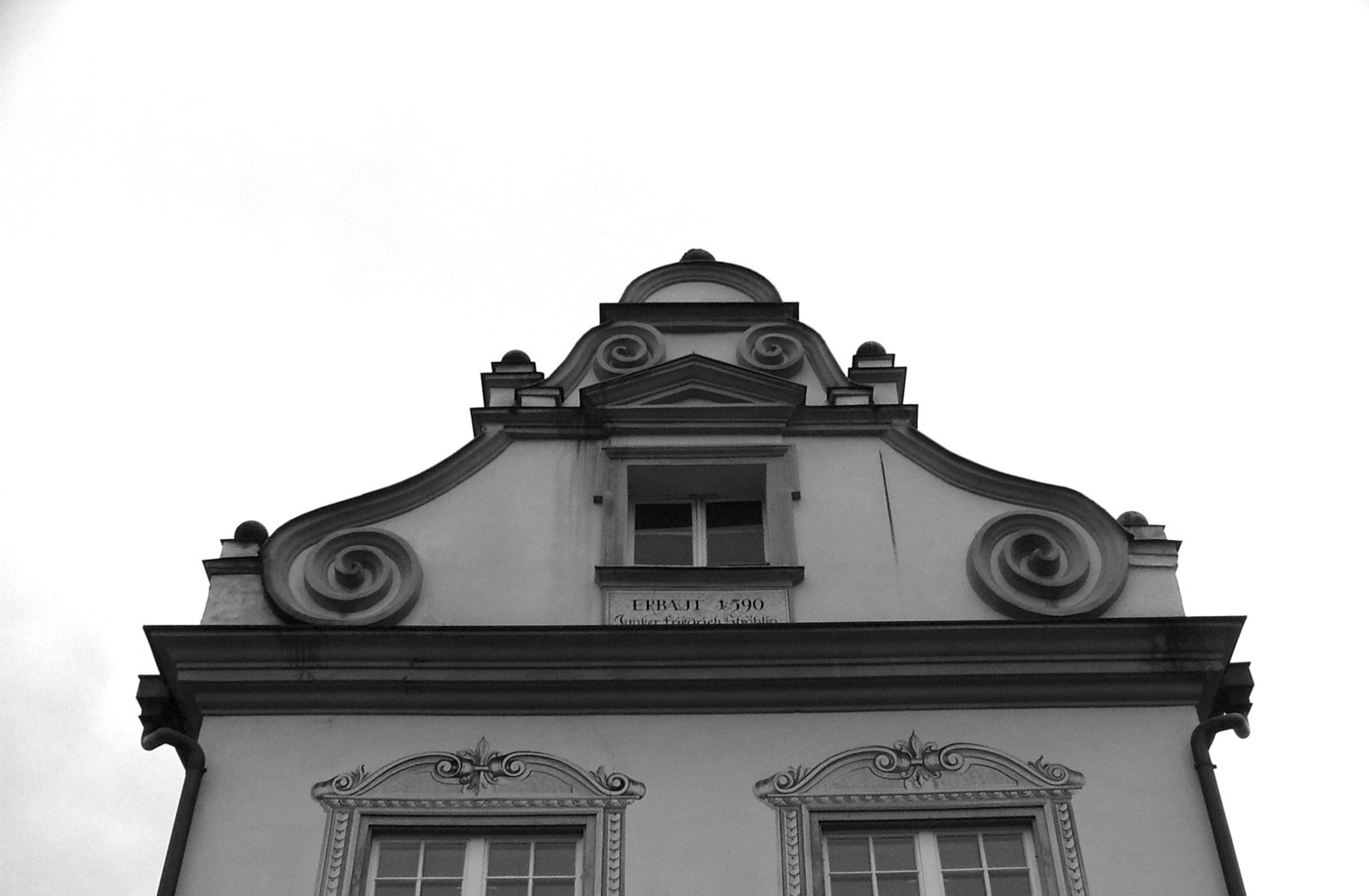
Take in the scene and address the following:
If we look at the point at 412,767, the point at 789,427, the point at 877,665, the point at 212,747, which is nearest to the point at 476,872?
the point at 412,767

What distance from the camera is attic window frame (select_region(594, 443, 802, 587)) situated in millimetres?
12188

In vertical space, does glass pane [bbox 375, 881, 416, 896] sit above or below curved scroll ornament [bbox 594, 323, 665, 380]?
below

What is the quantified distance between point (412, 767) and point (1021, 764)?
395 cm

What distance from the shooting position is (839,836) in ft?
35.3

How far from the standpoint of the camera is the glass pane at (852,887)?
10.4m

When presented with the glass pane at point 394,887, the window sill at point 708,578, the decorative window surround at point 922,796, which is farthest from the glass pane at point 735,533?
the glass pane at point 394,887

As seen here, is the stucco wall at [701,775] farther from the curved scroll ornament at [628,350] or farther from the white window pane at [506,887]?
the curved scroll ornament at [628,350]

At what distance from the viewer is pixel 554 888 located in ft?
34.3

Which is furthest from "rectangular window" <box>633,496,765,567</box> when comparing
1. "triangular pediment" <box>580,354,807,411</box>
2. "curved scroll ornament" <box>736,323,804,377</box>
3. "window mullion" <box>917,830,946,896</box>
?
"window mullion" <box>917,830,946,896</box>

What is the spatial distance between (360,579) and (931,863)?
4.51 meters

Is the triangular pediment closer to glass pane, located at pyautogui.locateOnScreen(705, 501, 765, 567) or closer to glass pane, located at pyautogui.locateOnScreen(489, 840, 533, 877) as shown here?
glass pane, located at pyautogui.locateOnScreen(705, 501, 765, 567)

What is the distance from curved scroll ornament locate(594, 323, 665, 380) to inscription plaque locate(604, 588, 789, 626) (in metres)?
2.52

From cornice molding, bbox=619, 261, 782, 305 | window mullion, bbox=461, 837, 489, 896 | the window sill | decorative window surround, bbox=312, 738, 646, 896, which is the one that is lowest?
window mullion, bbox=461, 837, 489, 896

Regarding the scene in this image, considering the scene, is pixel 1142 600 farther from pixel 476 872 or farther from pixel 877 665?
pixel 476 872
